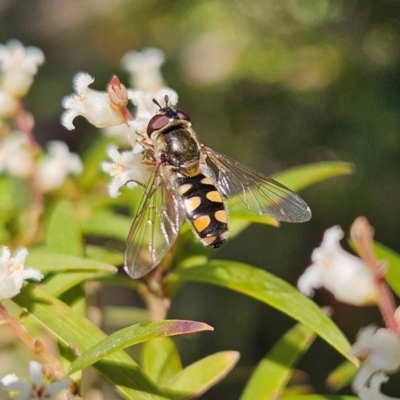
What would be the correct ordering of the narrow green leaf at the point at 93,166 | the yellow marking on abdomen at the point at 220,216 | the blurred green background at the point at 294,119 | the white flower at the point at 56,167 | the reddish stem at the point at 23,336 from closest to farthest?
1. the reddish stem at the point at 23,336
2. the yellow marking on abdomen at the point at 220,216
3. the white flower at the point at 56,167
4. the narrow green leaf at the point at 93,166
5. the blurred green background at the point at 294,119

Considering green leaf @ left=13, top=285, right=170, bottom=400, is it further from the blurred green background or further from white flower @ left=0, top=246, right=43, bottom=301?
the blurred green background

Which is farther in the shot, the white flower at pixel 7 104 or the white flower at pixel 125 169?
the white flower at pixel 7 104

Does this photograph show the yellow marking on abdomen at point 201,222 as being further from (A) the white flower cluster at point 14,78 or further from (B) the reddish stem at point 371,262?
(A) the white flower cluster at point 14,78

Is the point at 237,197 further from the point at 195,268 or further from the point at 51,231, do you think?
the point at 51,231

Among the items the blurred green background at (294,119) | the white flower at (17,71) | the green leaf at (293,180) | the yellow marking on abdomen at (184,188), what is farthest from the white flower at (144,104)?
the blurred green background at (294,119)

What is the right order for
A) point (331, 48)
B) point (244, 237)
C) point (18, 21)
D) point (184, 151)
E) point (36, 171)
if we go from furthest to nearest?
point (18, 21)
point (244, 237)
point (331, 48)
point (36, 171)
point (184, 151)

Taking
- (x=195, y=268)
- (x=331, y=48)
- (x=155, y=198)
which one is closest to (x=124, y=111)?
(x=155, y=198)
